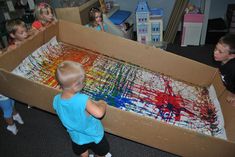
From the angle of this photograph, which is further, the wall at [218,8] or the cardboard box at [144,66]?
the wall at [218,8]

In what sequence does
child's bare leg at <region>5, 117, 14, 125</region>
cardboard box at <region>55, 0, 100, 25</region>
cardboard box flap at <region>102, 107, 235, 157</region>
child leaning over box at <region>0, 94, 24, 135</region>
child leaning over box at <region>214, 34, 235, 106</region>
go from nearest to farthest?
1. cardboard box flap at <region>102, 107, 235, 157</region>
2. child leaning over box at <region>214, 34, 235, 106</region>
3. child leaning over box at <region>0, 94, 24, 135</region>
4. child's bare leg at <region>5, 117, 14, 125</region>
5. cardboard box at <region>55, 0, 100, 25</region>

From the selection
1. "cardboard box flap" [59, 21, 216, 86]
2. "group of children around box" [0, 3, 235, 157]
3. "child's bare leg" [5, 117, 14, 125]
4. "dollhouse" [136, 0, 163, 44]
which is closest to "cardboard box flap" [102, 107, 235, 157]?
"group of children around box" [0, 3, 235, 157]

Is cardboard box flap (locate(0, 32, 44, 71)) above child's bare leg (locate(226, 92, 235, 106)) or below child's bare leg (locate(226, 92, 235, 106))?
above

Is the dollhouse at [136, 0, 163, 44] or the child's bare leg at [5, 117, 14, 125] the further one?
the dollhouse at [136, 0, 163, 44]

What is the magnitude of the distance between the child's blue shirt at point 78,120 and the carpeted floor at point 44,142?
1.52ft

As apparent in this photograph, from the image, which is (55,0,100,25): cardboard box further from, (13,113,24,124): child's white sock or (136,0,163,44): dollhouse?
(13,113,24,124): child's white sock

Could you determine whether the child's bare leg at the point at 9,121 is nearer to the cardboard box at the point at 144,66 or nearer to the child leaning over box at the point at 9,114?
the child leaning over box at the point at 9,114

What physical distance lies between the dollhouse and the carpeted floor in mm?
1547

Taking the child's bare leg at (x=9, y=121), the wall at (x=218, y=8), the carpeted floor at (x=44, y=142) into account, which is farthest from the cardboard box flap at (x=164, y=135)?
the wall at (x=218, y=8)

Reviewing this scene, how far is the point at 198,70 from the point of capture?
1884 mm

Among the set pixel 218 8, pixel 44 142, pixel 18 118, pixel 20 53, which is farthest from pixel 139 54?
pixel 218 8

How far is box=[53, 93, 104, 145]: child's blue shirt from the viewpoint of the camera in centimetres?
114

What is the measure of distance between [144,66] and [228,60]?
696 millimetres

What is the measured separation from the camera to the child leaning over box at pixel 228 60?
4.99 ft
